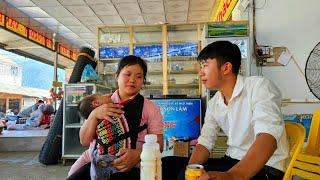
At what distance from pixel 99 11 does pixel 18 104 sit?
7363 millimetres

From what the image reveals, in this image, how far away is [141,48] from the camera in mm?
5078

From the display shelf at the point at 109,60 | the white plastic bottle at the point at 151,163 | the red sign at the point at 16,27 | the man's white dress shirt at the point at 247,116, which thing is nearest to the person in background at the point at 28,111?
the red sign at the point at 16,27

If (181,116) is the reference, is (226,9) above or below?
above

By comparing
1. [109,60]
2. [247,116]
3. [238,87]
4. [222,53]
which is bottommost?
[247,116]

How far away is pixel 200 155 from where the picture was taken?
1385 millimetres

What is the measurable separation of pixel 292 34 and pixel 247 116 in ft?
9.30

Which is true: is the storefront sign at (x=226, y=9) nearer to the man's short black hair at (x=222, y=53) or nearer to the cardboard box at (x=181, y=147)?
the cardboard box at (x=181, y=147)

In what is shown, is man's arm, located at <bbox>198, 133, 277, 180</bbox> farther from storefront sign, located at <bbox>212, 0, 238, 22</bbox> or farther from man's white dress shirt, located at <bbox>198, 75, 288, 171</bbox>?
storefront sign, located at <bbox>212, 0, 238, 22</bbox>

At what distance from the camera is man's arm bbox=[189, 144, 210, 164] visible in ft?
4.43

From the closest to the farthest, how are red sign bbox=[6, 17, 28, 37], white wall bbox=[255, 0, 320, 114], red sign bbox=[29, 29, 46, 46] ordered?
white wall bbox=[255, 0, 320, 114] < red sign bbox=[6, 17, 28, 37] < red sign bbox=[29, 29, 46, 46]

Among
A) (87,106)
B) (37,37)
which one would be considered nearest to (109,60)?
(87,106)

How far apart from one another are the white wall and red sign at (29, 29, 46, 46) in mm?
6581

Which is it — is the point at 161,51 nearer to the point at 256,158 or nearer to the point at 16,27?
the point at 256,158

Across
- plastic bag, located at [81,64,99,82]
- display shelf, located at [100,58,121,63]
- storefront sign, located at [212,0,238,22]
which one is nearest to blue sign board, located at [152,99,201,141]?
plastic bag, located at [81,64,99,82]
